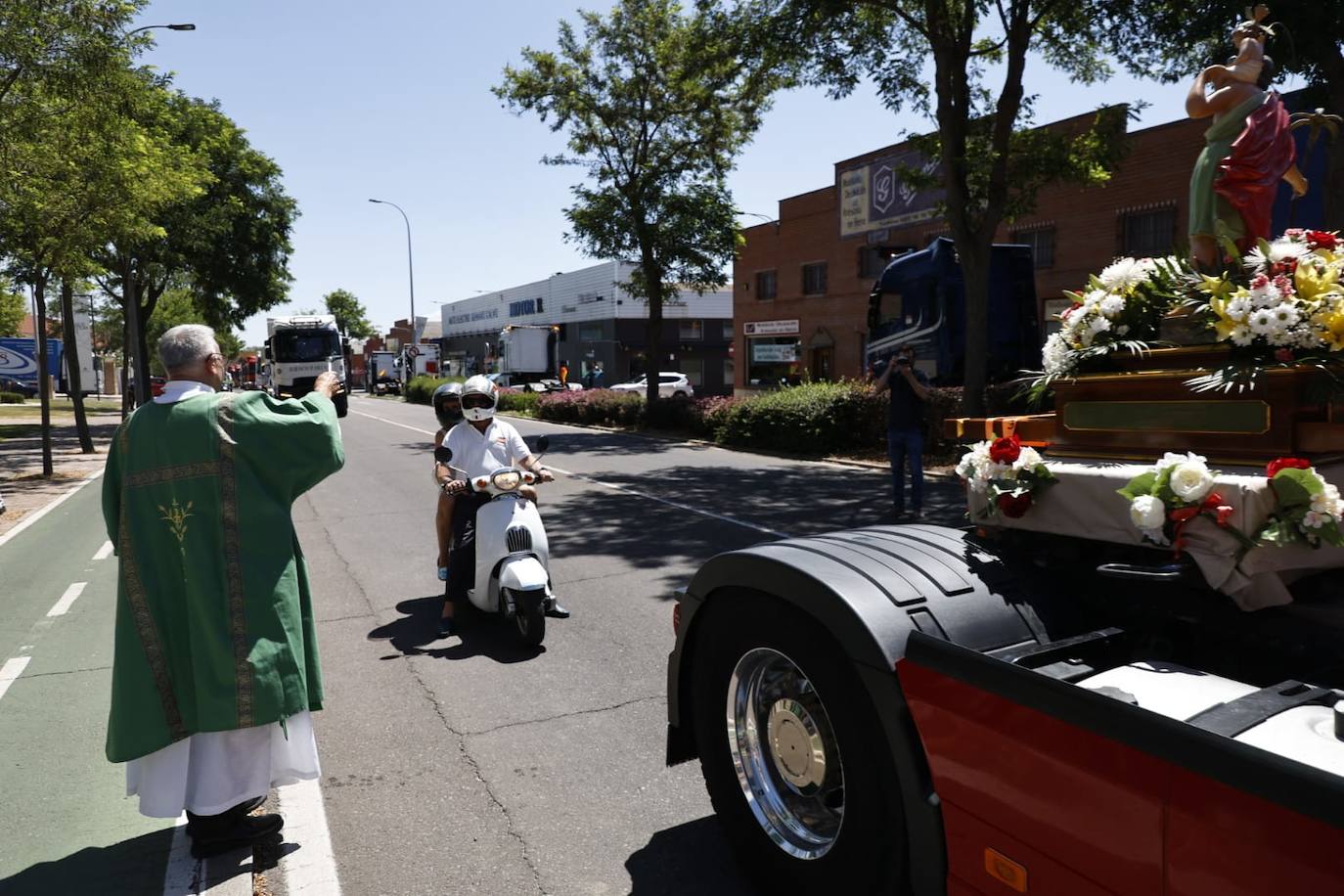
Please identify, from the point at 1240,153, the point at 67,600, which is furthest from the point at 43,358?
the point at 1240,153

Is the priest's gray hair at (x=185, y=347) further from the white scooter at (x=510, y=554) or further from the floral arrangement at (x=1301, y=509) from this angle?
the floral arrangement at (x=1301, y=509)

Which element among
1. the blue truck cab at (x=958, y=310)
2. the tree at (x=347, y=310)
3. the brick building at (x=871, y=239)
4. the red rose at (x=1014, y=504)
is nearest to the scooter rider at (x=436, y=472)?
the red rose at (x=1014, y=504)

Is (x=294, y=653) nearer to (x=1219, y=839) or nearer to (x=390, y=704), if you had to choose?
(x=390, y=704)

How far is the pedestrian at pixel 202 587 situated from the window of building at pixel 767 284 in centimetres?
3450

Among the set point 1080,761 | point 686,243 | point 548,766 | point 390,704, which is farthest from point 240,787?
point 686,243

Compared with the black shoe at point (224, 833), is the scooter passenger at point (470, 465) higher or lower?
higher

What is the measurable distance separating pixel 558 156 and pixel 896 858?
24.0 meters

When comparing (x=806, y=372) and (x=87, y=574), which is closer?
(x=87, y=574)

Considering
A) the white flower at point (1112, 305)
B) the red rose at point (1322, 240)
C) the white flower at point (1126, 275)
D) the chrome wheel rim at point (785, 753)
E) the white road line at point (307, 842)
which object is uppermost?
the red rose at point (1322, 240)

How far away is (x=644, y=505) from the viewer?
11.6 meters

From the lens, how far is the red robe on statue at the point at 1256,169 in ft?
10.9

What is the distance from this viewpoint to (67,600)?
730 cm

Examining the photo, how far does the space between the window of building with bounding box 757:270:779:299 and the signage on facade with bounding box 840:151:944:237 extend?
4632mm

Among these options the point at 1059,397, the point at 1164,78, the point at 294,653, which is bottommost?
the point at 294,653
